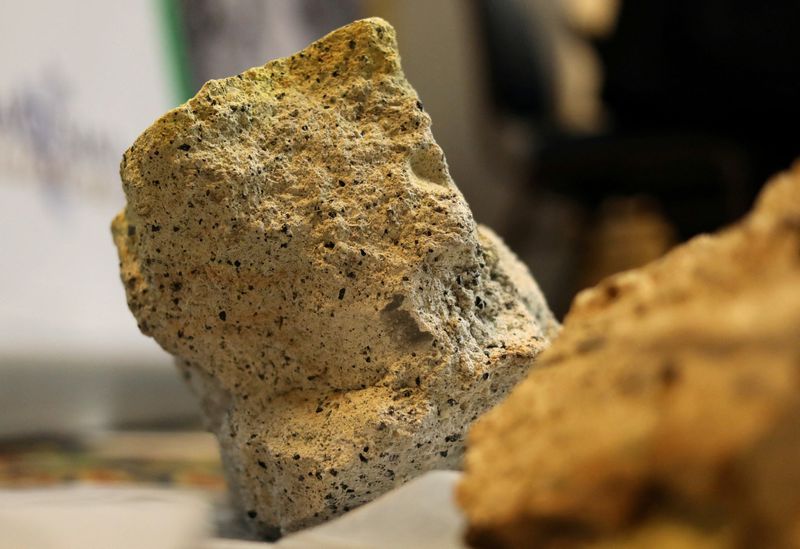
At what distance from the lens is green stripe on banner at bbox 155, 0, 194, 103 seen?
245 cm

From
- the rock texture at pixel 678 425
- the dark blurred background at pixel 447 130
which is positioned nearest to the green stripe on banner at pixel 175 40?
the dark blurred background at pixel 447 130

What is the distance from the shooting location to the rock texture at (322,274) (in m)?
0.86

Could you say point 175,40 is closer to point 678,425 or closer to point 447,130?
→ point 447,130

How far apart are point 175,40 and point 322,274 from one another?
1.88 meters

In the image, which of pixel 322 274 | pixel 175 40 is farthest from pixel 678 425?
pixel 175 40

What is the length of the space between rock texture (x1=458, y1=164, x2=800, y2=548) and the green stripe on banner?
2.05 meters

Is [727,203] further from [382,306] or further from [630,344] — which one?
[630,344]

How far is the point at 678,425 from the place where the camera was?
450 mm

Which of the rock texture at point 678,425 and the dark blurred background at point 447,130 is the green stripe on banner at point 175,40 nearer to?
the dark blurred background at point 447,130

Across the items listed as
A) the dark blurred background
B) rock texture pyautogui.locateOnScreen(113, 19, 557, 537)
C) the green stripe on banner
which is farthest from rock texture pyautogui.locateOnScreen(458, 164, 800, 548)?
the green stripe on banner

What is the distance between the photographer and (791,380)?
440mm

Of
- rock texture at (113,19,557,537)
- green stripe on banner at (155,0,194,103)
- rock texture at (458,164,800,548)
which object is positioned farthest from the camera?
green stripe on banner at (155,0,194,103)

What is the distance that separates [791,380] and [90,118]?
86.2 inches

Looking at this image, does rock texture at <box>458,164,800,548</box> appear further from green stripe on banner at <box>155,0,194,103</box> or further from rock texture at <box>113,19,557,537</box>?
green stripe on banner at <box>155,0,194,103</box>
